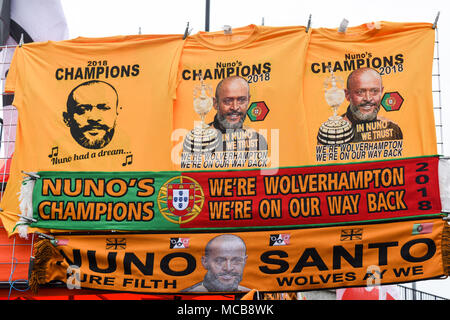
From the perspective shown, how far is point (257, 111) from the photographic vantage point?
6.69m

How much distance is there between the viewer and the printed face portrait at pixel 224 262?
6141 millimetres

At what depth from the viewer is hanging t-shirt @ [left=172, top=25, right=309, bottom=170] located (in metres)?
6.52

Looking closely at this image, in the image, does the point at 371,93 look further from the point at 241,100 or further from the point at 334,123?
the point at 241,100

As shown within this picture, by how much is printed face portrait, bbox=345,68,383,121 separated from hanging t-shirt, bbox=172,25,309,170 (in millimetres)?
642

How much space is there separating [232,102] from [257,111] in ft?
1.14

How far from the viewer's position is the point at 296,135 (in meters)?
6.46

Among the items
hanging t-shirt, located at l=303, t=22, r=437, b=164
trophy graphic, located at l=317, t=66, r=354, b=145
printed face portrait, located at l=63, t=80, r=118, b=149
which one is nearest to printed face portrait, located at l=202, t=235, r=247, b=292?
hanging t-shirt, located at l=303, t=22, r=437, b=164

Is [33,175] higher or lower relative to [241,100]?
lower

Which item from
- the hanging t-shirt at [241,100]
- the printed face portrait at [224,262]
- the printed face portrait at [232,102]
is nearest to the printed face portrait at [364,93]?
the hanging t-shirt at [241,100]

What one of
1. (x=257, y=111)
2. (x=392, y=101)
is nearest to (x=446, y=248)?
(x=392, y=101)

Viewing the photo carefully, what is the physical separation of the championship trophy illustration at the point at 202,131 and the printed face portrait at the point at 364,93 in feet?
5.70

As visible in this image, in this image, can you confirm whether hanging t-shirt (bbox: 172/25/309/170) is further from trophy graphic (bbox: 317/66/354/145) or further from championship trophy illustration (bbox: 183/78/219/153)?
trophy graphic (bbox: 317/66/354/145)

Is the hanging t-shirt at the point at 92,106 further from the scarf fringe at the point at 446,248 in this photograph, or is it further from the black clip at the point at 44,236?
the scarf fringe at the point at 446,248

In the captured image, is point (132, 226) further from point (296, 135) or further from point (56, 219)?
point (296, 135)
